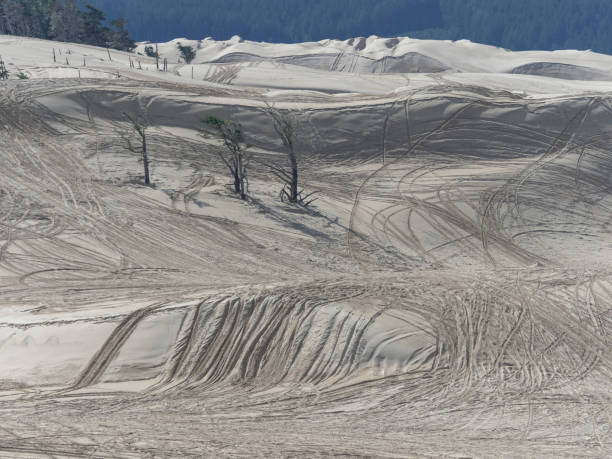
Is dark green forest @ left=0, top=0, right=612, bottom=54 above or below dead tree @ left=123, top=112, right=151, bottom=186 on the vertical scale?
above

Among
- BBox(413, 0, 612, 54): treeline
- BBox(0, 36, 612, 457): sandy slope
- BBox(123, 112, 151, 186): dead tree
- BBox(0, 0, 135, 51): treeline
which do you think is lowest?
BBox(0, 36, 612, 457): sandy slope

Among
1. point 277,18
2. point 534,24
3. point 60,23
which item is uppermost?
point 277,18

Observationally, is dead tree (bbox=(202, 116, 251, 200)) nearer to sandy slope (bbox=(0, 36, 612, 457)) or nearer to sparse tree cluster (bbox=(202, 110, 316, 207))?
sparse tree cluster (bbox=(202, 110, 316, 207))

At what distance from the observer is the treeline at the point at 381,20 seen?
96750 millimetres

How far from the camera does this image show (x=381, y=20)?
350ft

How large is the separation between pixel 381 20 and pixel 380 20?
0.22 m

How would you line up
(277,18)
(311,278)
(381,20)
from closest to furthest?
(311,278)
(381,20)
(277,18)

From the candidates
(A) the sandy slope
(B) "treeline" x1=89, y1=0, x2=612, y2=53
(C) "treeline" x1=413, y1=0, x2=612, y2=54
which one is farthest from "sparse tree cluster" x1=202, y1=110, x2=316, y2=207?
(C) "treeline" x1=413, y1=0, x2=612, y2=54

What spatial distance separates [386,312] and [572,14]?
111m

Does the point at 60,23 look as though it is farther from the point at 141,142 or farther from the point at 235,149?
the point at 235,149

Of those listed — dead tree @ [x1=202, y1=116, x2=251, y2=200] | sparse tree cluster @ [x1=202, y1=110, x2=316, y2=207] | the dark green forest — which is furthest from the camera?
the dark green forest

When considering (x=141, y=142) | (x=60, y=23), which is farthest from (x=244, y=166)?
(x=60, y=23)

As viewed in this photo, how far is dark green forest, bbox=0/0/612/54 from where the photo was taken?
9669 centimetres

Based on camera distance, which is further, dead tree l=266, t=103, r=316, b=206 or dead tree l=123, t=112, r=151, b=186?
dead tree l=123, t=112, r=151, b=186
